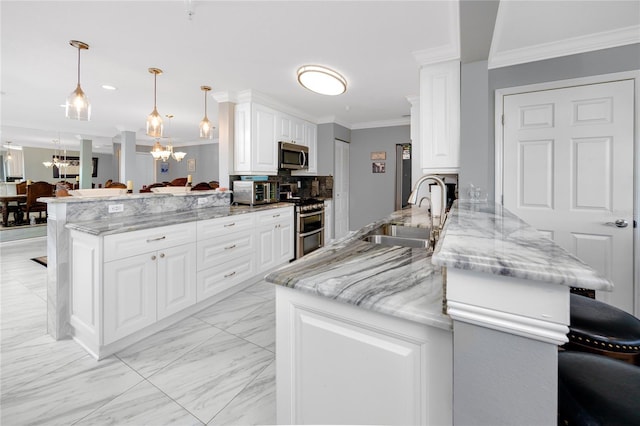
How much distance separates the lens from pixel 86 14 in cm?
207

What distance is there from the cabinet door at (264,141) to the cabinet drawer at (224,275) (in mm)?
1323

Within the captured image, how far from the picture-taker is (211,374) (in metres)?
1.79

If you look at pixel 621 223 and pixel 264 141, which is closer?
pixel 621 223

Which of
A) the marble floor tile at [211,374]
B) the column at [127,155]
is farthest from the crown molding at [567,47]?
the column at [127,155]


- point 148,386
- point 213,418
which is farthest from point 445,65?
point 148,386

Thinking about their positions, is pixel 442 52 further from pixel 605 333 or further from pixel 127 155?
pixel 127 155

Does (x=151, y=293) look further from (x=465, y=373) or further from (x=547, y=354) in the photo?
(x=547, y=354)

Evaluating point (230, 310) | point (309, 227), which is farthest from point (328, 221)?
point (230, 310)

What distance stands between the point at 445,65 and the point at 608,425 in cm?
269

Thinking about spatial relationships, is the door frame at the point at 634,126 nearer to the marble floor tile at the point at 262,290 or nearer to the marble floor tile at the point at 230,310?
the marble floor tile at the point at 262,290

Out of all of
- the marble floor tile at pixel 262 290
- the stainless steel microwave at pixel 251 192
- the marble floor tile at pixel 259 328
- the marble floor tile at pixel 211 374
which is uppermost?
the stainless steel microwave at pixel 251 192

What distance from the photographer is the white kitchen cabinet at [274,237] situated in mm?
3555

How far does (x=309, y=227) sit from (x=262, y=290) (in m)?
1.51

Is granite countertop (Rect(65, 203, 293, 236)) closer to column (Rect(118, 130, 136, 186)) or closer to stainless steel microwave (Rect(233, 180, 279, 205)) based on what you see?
stainless steel microwave (Rect(233, 180, 279, 205))
